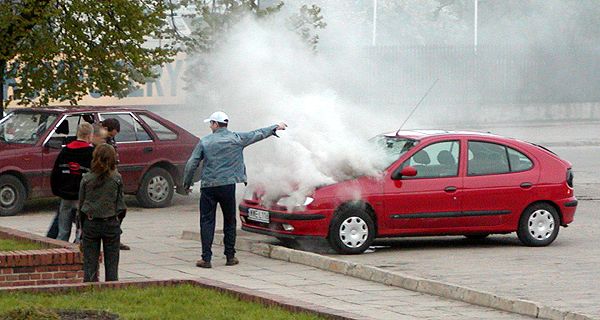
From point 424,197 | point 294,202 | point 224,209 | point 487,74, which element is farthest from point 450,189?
point 487,74

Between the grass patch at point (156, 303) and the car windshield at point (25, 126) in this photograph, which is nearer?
the grass patch at point (156, 303)

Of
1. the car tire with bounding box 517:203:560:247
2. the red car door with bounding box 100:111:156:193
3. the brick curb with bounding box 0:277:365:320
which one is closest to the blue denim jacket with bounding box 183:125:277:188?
the brick curb with bounding box 0:277:365:320

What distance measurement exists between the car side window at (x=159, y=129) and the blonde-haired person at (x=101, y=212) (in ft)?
32.0

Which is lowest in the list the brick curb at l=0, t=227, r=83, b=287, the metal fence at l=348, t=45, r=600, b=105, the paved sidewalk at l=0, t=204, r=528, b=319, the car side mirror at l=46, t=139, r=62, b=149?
the paved sidewalk at l=0, t=204, r=528, b=319

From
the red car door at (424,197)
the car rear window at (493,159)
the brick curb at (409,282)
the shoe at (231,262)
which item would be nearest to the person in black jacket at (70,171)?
the shoe at (231,262)

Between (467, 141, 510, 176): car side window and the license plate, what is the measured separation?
→ 246cm

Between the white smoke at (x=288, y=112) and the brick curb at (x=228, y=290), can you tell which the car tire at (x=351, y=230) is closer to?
the white smoke at (x=288, y=112)

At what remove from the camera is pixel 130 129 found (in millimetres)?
21719

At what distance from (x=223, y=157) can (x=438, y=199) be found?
2726 millimetres

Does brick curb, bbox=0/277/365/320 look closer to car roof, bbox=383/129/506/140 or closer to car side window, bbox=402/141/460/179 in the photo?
car side window, bbox=402/141/460/179

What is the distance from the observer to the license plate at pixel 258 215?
15.5m

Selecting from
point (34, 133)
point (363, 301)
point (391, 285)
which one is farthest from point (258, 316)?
point (34, 133)

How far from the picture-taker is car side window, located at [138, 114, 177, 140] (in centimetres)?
2194

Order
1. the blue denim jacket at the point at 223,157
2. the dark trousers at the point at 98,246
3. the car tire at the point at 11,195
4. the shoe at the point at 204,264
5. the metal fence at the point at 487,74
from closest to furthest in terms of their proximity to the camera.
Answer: the dark trousers at the point at 98,246
the shoe at the point at 204,264
the blue denim jacket at the point at 223,157
the car tire at the point at 11,195
the metal fence at the point at 487,74
